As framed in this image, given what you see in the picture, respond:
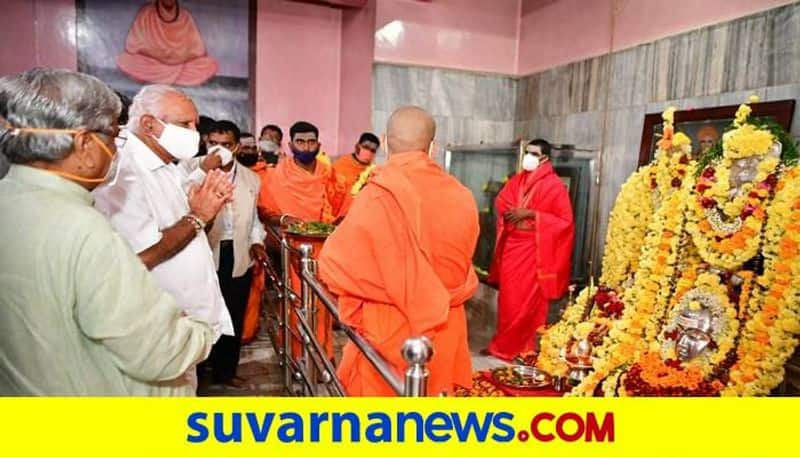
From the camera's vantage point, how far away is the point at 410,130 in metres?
2.16

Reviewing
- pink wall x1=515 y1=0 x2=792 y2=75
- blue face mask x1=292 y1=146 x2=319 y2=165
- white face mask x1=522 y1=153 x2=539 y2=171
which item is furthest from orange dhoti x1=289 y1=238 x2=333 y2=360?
pink wall x1=515 y1=0 x2=792 y2=75

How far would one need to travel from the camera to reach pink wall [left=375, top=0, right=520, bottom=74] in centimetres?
641

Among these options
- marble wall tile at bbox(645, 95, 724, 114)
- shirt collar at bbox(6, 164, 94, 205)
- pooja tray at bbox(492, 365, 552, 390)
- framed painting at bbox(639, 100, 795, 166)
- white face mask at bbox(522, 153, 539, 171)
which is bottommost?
pooja tray at bbox(492, 365, 552, 390)

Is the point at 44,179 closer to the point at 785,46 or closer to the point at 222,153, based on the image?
the point at 222,153

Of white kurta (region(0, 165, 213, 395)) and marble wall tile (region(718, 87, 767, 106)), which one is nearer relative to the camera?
white kurta (region(0, 165, 213, 395))

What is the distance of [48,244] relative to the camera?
1.12 meters

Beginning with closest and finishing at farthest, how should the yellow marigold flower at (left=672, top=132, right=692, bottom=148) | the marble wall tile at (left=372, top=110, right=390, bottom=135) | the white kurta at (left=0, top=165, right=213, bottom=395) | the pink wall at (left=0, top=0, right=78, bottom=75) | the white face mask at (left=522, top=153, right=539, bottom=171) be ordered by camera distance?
the white kurta at (left=0, top=165, right=213, bottom=395), the yellow marigold flower at (left=672, top=132, right=692, bottom=148), the white face mask at (left=522, top=153, right=539, bottom=171), the pink wall at (left=0, top=0, right=78, bottom=75), the marble wall tile at (left=372, top=110, right=390, bottom=135)

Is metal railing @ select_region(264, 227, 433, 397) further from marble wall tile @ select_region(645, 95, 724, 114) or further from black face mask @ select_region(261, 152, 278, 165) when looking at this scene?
marble wall tile @ select_region(645, 95, 724, 114)

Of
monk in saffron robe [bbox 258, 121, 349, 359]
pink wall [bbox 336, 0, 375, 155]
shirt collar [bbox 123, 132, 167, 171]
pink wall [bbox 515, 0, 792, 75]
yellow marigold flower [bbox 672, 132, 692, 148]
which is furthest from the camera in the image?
pink wall [bbox 336, 0, 375, 155]

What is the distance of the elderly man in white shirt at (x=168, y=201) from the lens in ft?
6.07

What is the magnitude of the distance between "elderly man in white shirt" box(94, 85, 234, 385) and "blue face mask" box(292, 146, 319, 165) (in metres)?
2.27

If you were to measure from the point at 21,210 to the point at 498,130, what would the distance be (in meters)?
6.44

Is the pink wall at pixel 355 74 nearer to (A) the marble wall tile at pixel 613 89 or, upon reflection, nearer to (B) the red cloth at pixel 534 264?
(A) the marble wall tile at pixel 613 89

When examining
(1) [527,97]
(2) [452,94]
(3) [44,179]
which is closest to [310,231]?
(3) [44,179]
